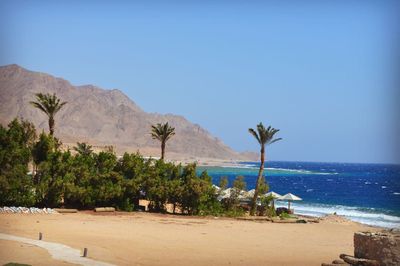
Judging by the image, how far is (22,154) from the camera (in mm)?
29984

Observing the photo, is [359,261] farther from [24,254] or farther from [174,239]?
[24,254]

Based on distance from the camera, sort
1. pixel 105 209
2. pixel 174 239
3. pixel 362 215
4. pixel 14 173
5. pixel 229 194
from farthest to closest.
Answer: pixel 362 215, pixel 229 194, pixel 105 209, pixel 14 173, pixel 174 239

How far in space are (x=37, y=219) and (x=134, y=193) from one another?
831 centimetres

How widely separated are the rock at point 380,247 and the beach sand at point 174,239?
2842 millimetres

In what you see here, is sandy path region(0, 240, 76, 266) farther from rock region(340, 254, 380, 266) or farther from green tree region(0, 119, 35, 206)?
green tree region(0, 119, 35, 206)

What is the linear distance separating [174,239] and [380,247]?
→ 31.7 feet

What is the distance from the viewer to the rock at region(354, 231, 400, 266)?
47.7 feet

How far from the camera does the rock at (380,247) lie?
14539mm

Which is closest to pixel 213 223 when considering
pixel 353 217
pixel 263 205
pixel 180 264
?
pixel 263 205

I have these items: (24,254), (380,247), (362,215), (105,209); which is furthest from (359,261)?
(362,215)

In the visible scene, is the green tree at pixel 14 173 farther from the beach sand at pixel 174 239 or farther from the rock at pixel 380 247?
the rock at pixel 380 247

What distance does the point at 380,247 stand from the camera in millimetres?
14781

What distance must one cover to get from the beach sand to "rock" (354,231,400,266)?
2.84 meters

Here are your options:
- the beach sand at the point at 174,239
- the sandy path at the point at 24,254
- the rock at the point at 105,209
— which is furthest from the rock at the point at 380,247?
the rock at the point at 105,209
